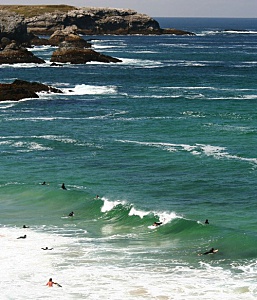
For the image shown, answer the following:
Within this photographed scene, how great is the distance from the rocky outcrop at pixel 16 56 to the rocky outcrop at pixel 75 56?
4154 millimetres

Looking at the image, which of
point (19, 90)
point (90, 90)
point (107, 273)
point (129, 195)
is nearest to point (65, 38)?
point (90, 90)

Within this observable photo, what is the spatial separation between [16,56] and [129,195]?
9497cm

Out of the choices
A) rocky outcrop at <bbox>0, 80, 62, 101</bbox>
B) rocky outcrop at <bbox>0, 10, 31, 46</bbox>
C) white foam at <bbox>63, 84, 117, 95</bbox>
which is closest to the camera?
rocky outcrop at <bbox>0, 80, 62, 101</bbox>

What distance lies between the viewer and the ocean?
121 feet

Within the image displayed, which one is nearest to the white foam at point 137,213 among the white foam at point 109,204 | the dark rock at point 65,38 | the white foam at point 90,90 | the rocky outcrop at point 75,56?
the white foam at point 109,204

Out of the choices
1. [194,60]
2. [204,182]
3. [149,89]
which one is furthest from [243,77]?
[204,182]

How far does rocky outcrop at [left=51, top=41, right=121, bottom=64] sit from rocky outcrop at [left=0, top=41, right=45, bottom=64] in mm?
4154

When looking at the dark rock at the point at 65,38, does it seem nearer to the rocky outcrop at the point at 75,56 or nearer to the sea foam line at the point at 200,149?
the rocky outcrop at the point at 75,56

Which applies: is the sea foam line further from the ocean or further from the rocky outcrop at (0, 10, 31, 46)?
the rocky outcrop at (0, 10, 31, 46)

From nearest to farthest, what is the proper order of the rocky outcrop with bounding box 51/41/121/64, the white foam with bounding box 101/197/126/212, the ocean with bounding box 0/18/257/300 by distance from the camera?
the ocean with bounding box 0/18/257/300, the white foam with bounding box 101/197/126/212, the rocky outcrop with bounding box 51/41/121/64

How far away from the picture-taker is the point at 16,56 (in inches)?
5566

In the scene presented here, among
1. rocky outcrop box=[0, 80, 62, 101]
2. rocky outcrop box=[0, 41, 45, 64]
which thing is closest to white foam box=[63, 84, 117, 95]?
rocky outcrop box=[0, 80, 62, 101]

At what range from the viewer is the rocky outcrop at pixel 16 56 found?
139m

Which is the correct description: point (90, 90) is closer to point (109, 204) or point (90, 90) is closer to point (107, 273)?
point (109, 204)
